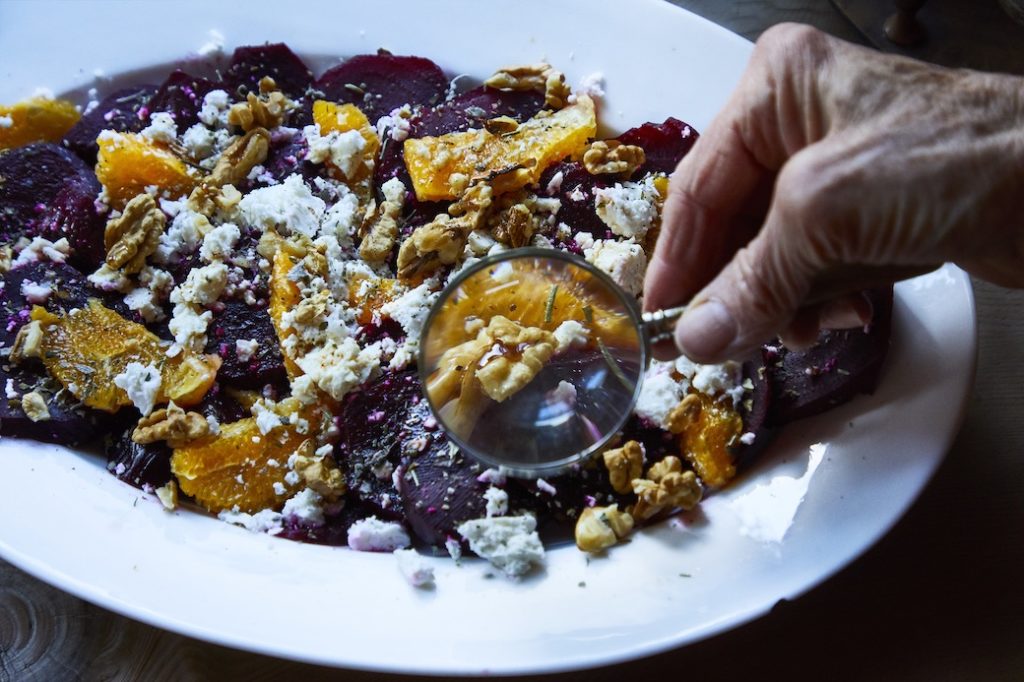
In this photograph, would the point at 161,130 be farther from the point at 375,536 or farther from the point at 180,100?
the point at 375,536

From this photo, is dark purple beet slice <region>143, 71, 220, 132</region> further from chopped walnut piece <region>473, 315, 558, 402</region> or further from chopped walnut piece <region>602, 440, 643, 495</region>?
chopped walnut piece <region>602, 440, 643, 495</region>

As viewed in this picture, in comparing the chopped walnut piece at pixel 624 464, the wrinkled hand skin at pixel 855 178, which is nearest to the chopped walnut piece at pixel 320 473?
the chopped walnut piece at pixel 624 464

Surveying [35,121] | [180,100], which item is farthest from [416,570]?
[35,121]

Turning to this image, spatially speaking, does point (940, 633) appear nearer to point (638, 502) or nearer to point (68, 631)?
point (638, 502)

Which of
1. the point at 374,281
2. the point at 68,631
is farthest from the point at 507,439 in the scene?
the point at 68,631

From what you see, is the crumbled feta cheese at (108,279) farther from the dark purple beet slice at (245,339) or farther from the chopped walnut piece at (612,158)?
the chopped walnut piece at (612,158)

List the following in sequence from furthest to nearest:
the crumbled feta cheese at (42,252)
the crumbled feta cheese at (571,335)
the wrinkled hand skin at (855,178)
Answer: the crumbled feta cheese at (42,252)
the crumbled feta cheese at (571,335)
the wrinkled hand skin at (855,178)
